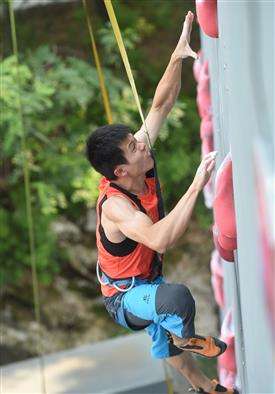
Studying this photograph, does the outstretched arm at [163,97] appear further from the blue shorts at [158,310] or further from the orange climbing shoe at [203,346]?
the orange climbing shoe at [203,346]

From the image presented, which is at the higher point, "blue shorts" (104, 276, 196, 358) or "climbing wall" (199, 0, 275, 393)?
"climbing wall" (199, 0, 275, 393)

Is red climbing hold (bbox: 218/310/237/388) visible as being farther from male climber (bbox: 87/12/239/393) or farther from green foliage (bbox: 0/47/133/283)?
green foliage (bbox: 0/47/133/283)

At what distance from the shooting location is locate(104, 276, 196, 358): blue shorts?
2568 mm

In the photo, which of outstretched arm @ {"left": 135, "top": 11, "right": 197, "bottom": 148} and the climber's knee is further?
outstretched arm @ {"left": 135, "top": 11, "right": 197, "bottom": 148}

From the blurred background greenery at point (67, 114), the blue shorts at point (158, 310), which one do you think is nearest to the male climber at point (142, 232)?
the blue shorts at point (158, 310)

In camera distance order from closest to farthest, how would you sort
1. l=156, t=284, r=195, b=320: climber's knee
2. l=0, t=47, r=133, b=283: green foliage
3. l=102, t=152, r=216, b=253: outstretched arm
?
l=102, t=152, r=216, b=253: outstretched arm, l=156, t=284, r=195, b=320: climber's knee, l=0, t=47, r=133, b=283: green foliage

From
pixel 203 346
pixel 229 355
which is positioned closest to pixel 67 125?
pixel 229 355

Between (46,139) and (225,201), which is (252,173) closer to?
(225,201)

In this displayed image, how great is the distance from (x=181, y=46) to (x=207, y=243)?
520 centimetres

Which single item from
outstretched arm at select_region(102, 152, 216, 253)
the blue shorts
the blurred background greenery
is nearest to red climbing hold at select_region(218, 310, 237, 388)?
the blue shorts

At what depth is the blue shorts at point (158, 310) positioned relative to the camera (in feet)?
8.43

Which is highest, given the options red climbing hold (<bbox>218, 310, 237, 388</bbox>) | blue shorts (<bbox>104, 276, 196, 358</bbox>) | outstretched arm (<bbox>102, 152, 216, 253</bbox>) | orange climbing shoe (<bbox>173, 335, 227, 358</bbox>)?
outstretched arm (<bbox>102, 152, 216, 253</bbox>)

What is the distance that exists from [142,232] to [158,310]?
23 centimetres

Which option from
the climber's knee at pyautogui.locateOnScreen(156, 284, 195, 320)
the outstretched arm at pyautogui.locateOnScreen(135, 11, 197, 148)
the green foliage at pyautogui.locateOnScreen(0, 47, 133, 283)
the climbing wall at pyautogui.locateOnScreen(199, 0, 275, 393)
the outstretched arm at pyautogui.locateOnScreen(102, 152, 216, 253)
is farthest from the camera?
the green foliage at pyautogui.locateOnScreen(0, 47, 133, 283)
